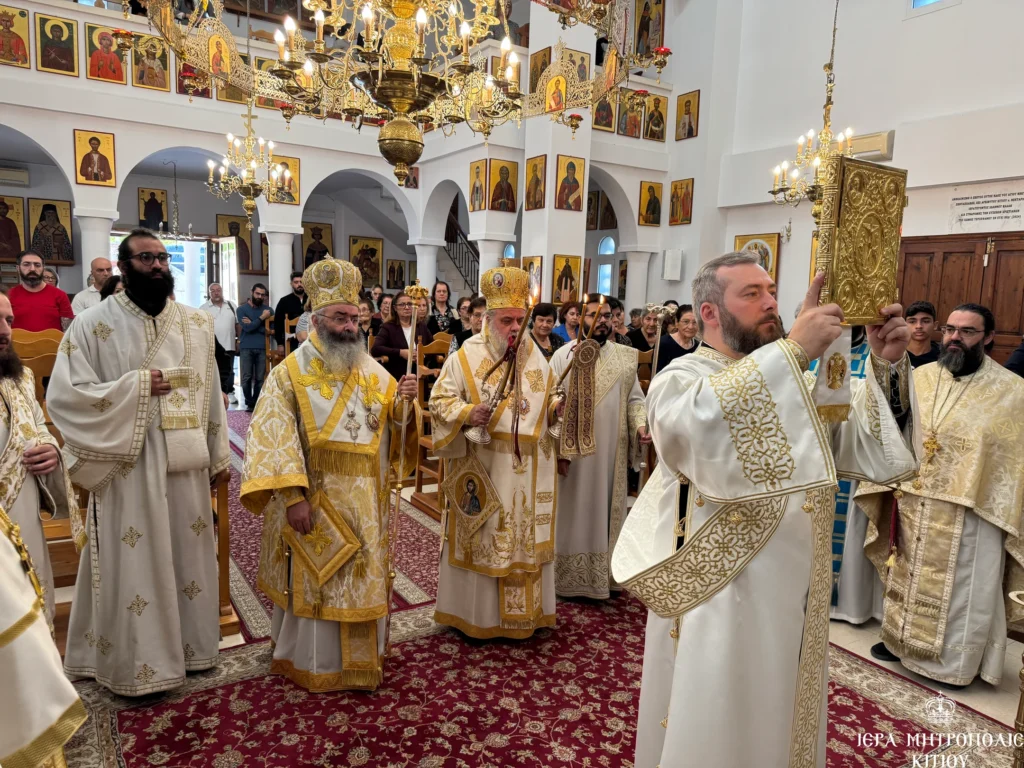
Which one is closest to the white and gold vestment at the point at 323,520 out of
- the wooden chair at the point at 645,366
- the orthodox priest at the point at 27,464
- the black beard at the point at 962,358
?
the orthodox priest at the point at 27,464

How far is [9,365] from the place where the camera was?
2.51 metres

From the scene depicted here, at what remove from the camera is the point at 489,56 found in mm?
11477

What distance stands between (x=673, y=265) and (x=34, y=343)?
11476 mm

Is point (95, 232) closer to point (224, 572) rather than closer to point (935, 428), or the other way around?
point (224, 572)

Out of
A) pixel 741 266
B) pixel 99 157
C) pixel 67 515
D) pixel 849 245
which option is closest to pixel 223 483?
pixel 67 515

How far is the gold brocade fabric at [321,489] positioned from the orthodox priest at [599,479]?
153 cm

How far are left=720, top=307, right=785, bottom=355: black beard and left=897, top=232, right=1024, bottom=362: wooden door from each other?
8.22 metres

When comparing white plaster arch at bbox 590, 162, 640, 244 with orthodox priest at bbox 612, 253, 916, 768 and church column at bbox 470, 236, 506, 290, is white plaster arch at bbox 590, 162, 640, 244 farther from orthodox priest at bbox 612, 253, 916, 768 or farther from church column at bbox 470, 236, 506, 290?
orthodox priest at bbox 612, 253, 916, 768

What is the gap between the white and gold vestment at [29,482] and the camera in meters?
2.44

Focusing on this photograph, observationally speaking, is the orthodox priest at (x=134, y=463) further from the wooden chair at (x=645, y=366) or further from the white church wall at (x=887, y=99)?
the white church wall at (x=887, y=99)

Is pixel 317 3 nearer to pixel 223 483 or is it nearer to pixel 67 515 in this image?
pixel 223 483

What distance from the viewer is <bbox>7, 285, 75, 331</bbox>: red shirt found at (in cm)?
614

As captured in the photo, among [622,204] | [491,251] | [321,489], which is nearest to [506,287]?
[321,489]

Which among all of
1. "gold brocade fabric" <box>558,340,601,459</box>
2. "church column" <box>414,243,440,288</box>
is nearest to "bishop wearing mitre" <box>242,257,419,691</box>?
"gold brocade fabric" <box>558,340,601,459</box>
